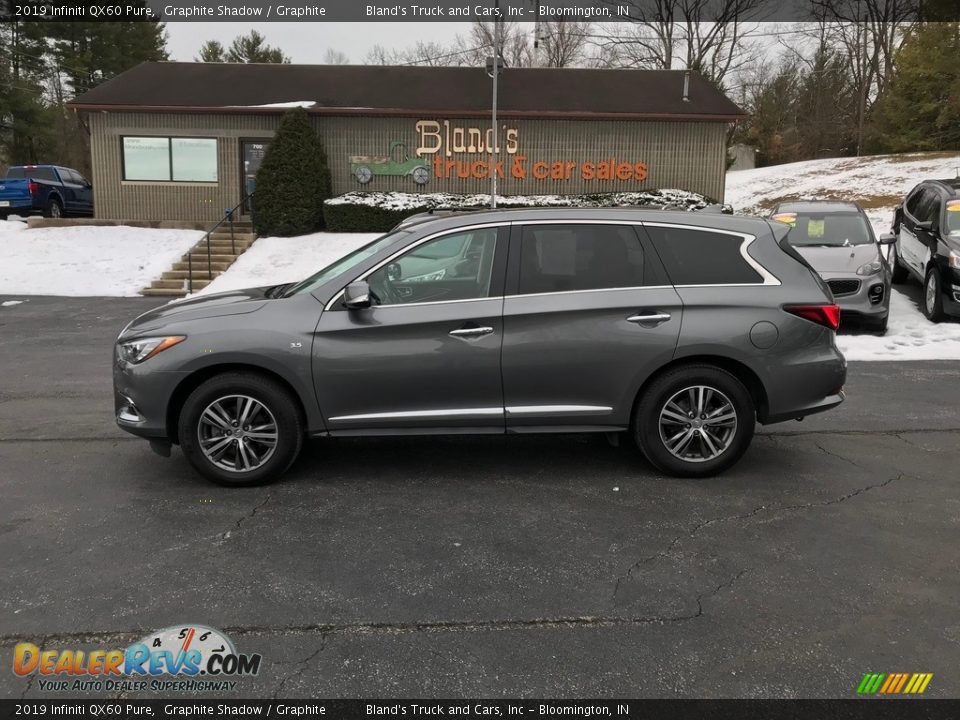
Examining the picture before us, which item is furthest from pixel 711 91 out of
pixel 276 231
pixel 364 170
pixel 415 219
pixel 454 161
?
pixel 415 219

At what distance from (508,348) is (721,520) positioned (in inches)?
63.9

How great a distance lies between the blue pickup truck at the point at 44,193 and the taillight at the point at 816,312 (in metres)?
24.2

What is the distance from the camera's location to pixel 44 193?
23812 millimetres

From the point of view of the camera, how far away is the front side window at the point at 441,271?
5.09 metres

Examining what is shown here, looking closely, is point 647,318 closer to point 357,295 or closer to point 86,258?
point 357,295

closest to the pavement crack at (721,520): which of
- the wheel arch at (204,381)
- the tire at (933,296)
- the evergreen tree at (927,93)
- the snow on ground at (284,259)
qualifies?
the wheel arch at (204,381)

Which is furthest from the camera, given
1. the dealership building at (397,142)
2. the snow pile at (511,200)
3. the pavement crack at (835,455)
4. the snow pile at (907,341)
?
the dealership building at (397,142)

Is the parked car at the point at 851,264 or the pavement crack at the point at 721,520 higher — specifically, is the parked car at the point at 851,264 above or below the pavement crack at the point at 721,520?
above

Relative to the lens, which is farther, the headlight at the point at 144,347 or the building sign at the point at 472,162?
the building sign at the point at 472,162

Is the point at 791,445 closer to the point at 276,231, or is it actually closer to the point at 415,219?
the point at 415,219

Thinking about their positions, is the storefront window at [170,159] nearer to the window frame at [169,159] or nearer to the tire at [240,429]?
the window frame at [169,159]

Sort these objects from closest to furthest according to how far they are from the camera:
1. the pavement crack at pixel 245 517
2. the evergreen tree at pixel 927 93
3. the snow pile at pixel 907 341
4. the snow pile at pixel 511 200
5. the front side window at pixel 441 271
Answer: the pavement crack at pixel 245 517 → the front side window at pixel 441 271 → the snow pile at pixel 907 341 → the snow pile at pixel 511 200 → the evergreen tree at pixel 927 93

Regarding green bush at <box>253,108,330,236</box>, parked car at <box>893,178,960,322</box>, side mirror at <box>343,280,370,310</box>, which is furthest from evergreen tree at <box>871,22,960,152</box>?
side mirror at <box>343,280,370,310</box>

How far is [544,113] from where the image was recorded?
2203 cm
